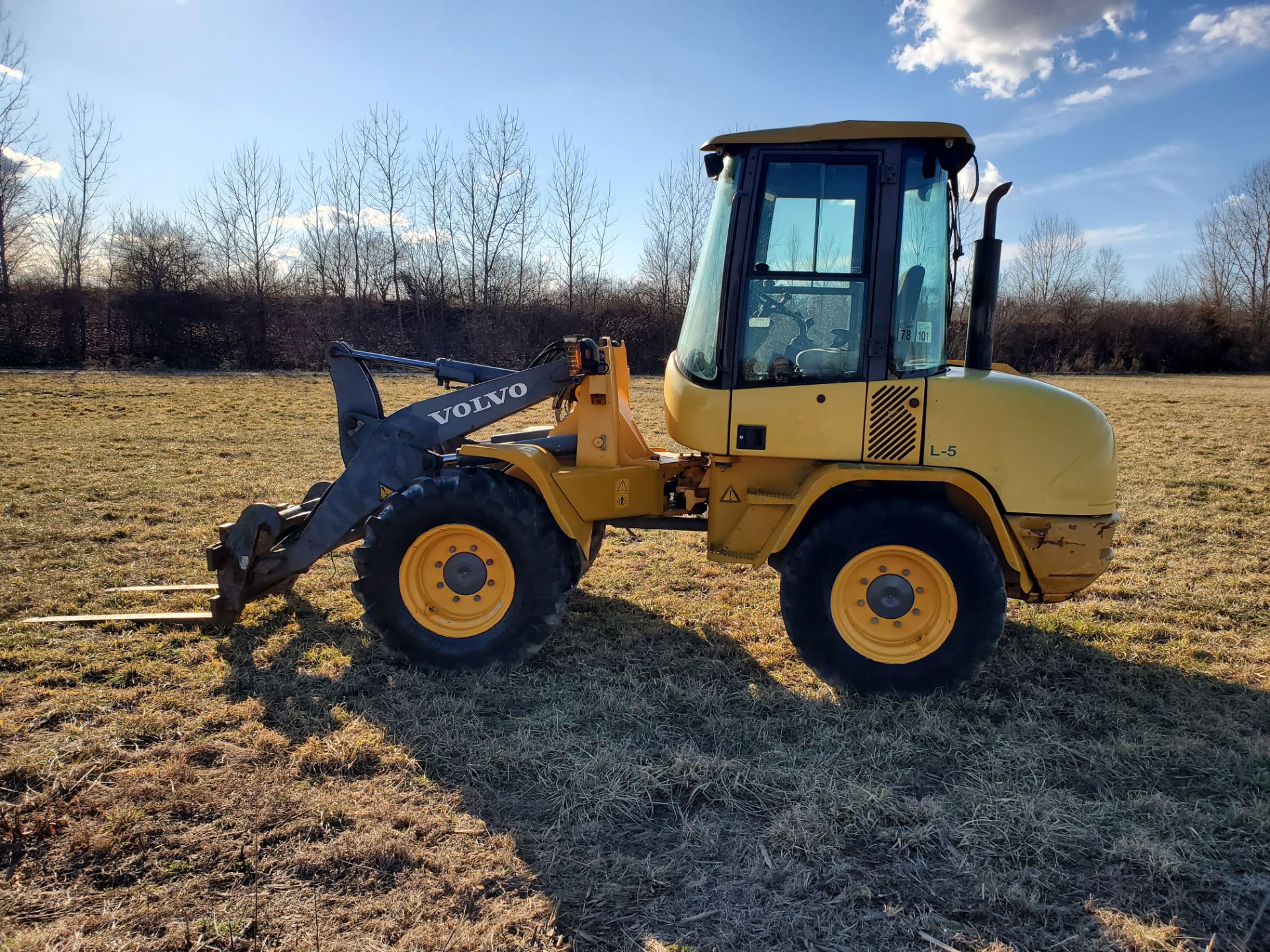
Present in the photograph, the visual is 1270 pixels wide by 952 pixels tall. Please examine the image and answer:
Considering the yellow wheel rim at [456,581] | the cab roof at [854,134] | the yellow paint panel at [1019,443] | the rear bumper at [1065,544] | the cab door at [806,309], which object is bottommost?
the yellow wheel rim at [456,581]

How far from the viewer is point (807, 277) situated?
397 cm

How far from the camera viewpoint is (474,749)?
361cm

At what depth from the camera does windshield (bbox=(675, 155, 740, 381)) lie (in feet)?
13.5

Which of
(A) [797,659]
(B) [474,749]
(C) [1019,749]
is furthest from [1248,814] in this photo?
(B) [474,749]

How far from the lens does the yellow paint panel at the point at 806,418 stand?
156 inches

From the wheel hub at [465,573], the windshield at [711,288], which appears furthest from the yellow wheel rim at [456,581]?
the windshield at [711,288]

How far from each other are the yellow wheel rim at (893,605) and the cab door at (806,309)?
0.58 meters

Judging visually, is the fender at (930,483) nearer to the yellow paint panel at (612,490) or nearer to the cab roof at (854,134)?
the yellow paint panel at (612,490)

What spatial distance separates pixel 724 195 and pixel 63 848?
159 inches

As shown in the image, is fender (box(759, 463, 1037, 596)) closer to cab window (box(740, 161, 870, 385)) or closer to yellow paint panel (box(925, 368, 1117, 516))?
yellow paint panel (box(925, 368, 1117, 516))

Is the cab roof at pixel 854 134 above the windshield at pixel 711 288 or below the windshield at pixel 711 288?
above

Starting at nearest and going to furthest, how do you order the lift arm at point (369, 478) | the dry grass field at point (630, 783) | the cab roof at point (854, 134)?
1. the dry grass field at point (630, 783)
2. the cab roof at point (854, 134)
3. the lift arm at point (369, 478)

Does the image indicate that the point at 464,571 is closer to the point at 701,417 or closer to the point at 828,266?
the point at 701,417

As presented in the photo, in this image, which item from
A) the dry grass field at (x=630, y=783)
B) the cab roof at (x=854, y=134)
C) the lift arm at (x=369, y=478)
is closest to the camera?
the dry grass field at (x=630, y=783)
